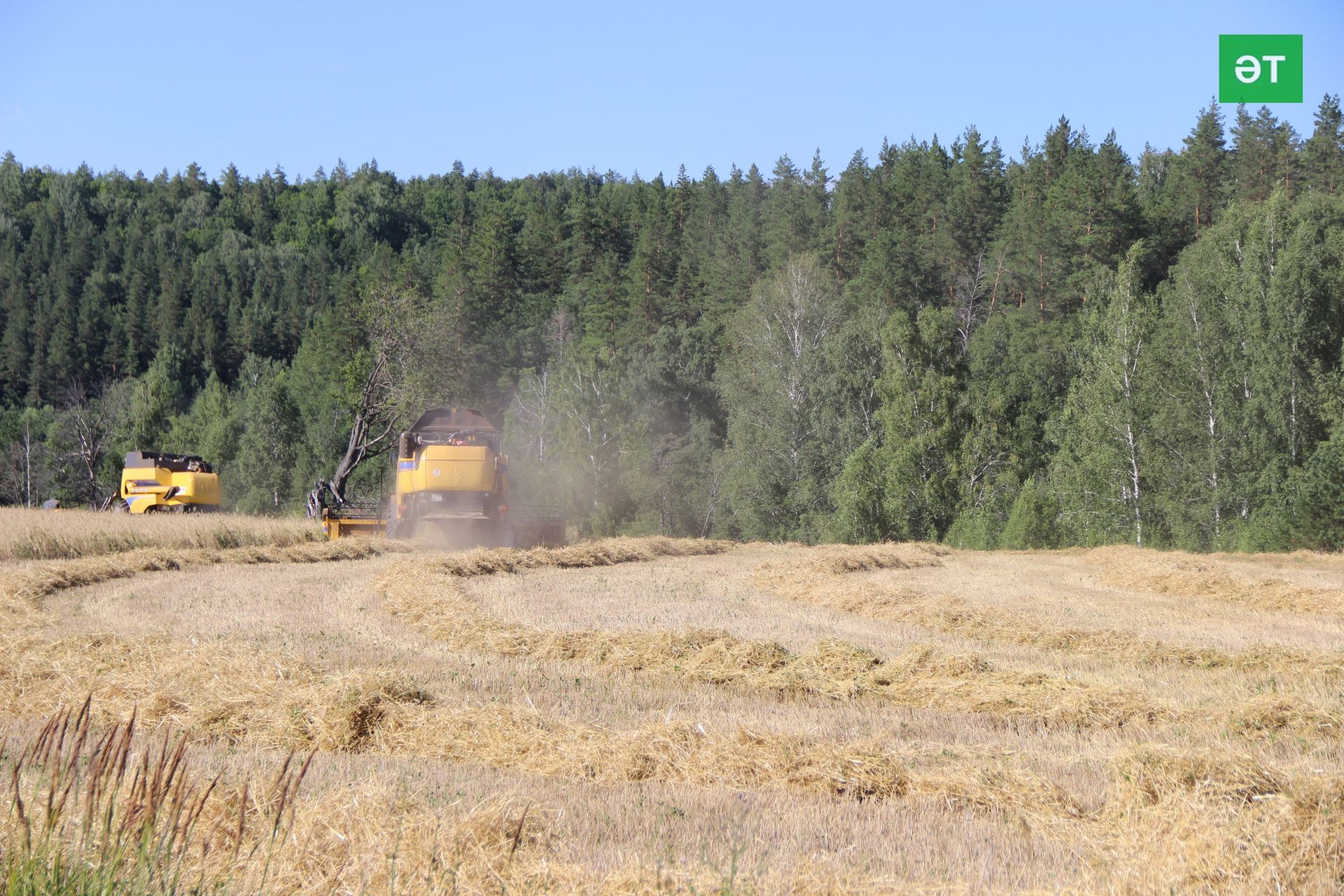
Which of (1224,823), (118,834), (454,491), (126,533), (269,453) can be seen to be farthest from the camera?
(269,453)

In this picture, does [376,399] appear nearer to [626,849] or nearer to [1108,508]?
[1108,508]

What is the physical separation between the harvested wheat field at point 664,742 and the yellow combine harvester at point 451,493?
1050cm

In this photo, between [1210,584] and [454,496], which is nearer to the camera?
[1210,584]

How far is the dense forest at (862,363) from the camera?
3531 centimetres

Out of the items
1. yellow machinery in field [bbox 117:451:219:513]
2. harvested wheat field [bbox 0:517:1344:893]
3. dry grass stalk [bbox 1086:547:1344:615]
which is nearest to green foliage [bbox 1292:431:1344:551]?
dry grass stalk [bbox 1086:547:1344:615]

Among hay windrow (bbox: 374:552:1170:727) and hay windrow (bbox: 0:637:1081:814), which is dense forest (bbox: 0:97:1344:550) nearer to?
hay windrow (bbox: 374:552:1170:727)

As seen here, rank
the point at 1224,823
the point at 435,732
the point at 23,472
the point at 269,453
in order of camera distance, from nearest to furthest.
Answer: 1. the point at 1224,823
2. the point at 435,732
3. the point at 269,453
4. the point at 23,472

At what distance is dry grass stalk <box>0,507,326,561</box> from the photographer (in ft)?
71.6

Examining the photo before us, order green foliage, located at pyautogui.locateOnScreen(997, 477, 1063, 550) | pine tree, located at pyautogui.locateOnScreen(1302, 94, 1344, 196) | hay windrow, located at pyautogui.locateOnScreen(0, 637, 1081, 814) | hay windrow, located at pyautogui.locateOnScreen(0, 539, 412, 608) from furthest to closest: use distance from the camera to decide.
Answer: pine tree, located at pyautogui.locateOnScreen(1302, 94, 1344, 196) < green foliage, located at pyautogui.locateOnScreen(997, 477, 1063, 550) < hay windrow, located at pyautogui.locateOnScreen(0, 539, 412, 608) < hay windrow, located at pyautogui.locateOnScreen(0, 637, 1081, 814)

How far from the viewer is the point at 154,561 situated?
2038cm

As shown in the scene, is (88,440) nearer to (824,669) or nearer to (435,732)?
(824,669)

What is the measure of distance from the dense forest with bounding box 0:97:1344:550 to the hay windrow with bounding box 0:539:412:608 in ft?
41.2

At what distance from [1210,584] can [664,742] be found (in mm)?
15264

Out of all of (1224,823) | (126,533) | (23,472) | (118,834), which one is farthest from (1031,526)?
(23,472)
